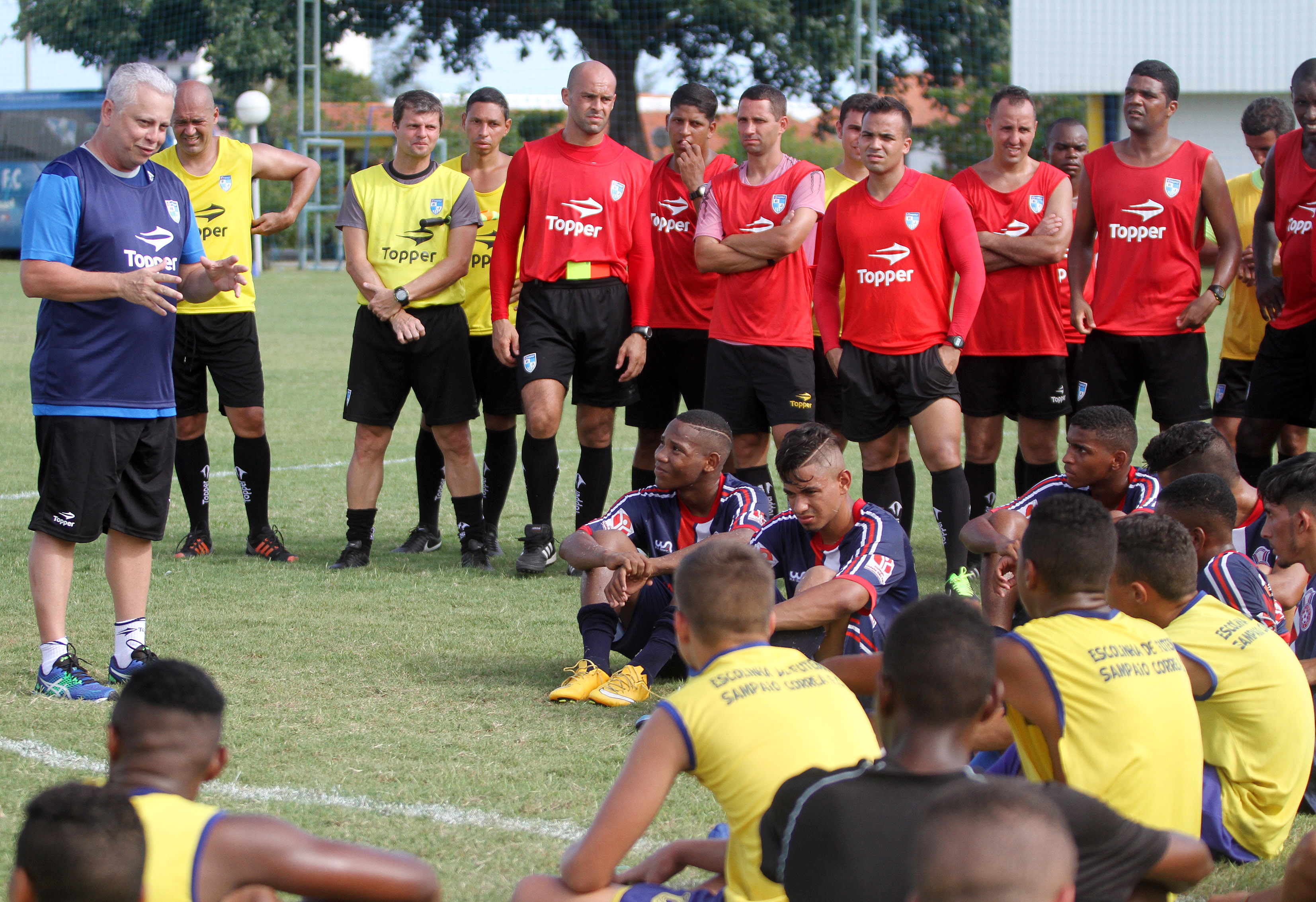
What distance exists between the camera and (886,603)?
4.87 metres

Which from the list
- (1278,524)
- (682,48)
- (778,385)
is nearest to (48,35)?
(682,48)

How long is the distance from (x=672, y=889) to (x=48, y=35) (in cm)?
4040

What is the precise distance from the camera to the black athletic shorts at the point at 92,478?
16.4ft

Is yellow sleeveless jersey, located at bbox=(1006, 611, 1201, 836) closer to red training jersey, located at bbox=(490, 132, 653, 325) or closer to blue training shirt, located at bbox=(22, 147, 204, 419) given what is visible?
blue training shirt, located at bbox=(22, 147, 204, 419)

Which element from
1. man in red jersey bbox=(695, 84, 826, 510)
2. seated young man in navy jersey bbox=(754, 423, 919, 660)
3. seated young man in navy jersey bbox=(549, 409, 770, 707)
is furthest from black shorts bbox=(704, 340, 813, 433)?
seated young man in navy jersey bbox=(754, 423, 919, 660)

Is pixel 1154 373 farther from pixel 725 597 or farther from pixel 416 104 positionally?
pixel 725 597

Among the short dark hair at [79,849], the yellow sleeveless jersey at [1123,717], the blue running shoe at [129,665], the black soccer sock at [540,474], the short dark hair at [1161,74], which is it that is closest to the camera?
the short dark hair at [79,849]

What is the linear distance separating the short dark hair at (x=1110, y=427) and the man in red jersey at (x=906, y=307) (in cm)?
142

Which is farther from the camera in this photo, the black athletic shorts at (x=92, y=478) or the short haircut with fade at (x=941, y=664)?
the black athletic shorts at (x=92, y=478)

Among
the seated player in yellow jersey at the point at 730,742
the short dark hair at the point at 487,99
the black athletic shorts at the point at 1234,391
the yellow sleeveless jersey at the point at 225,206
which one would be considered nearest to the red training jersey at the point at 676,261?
the short dark hair at the point at 487,99

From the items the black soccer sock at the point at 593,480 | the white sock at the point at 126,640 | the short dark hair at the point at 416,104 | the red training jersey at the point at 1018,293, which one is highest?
the short dark hair at the point at 416,104

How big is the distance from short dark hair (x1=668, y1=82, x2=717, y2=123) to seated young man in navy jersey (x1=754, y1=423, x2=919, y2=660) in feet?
9.97

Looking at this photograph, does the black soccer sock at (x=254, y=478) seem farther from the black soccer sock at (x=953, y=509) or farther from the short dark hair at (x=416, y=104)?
the black soccer sock at (x=953, y=509)

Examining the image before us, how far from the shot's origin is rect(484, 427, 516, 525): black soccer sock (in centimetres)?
806
